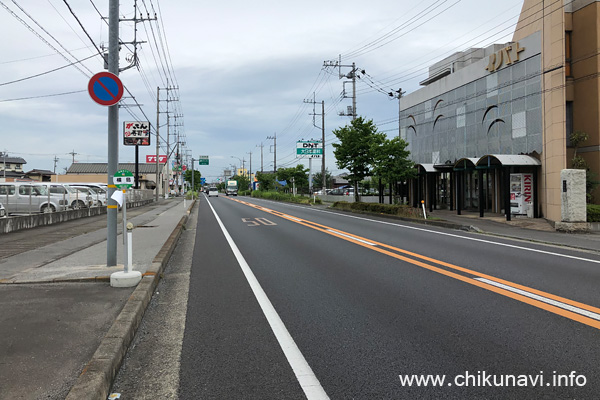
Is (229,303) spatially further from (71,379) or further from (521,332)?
(521,332)

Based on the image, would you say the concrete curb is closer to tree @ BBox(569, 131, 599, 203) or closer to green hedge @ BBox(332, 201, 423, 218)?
green hedge @ BBox(332, 201, 423, 218)

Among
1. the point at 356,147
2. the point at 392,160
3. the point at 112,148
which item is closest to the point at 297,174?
the point at 356,147

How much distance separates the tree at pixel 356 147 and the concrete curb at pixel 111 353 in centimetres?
2374

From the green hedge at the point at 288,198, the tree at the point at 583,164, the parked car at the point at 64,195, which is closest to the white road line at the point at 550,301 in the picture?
the tree at the point at 583,164

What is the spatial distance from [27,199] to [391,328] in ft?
59.0

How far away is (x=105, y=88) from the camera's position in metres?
6.98

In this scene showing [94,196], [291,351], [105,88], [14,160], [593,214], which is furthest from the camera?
[14,160]

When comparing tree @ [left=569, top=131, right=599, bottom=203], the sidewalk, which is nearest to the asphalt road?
the sidewalk

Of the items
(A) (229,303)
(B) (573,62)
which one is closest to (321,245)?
(A) (229,303)

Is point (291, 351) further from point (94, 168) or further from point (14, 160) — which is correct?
point (14, 160)

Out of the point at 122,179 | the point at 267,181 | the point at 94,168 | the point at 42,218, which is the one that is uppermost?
the point at 94,168

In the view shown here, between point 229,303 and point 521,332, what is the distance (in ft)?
11.7

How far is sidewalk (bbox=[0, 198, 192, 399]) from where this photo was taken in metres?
3.20

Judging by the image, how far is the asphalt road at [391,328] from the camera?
3.33 meters
